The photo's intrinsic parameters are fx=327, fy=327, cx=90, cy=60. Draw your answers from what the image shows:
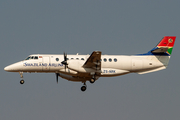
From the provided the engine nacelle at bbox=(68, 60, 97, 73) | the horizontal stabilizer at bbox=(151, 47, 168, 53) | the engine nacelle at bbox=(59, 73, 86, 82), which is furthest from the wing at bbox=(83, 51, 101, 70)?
the horizontal stabilizer at bbox=(151, 47, 168, 53)

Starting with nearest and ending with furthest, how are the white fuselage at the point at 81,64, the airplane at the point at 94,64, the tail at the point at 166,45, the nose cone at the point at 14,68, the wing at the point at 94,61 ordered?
1. the wing at the point at 94,61
2. the airplane at the point at 94,64
3. the white fuselage at the point at 81,64
4. the nose cone at the point at 14,68
5. the tail at the point at 166,45

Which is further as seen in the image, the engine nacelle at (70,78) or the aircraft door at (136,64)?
the engine nacelle at (70,78)

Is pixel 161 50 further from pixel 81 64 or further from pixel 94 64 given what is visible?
pixel 81 64

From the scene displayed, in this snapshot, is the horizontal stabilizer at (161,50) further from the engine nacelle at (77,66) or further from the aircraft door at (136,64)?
the engine nacelle at (77,66)

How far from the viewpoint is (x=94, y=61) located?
33531 mm

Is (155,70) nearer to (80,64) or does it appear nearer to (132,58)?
(132,58)

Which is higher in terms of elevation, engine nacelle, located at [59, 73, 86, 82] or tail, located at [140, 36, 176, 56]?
tail, located at [140, 36, 176, 56]

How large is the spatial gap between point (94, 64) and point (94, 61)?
488 millimetres

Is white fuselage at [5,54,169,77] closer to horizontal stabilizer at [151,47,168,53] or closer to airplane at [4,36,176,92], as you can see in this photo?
airplane at [4,36,176,92]

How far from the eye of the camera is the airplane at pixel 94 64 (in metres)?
34.0

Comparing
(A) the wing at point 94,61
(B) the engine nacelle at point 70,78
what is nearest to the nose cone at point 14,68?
(B) the engine nacelle at point 70,78

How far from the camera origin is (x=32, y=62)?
35125 mm

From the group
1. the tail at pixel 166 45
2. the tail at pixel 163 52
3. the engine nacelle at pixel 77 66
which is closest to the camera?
the engine nacelle at pixel 77 66

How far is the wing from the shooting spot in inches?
1273
